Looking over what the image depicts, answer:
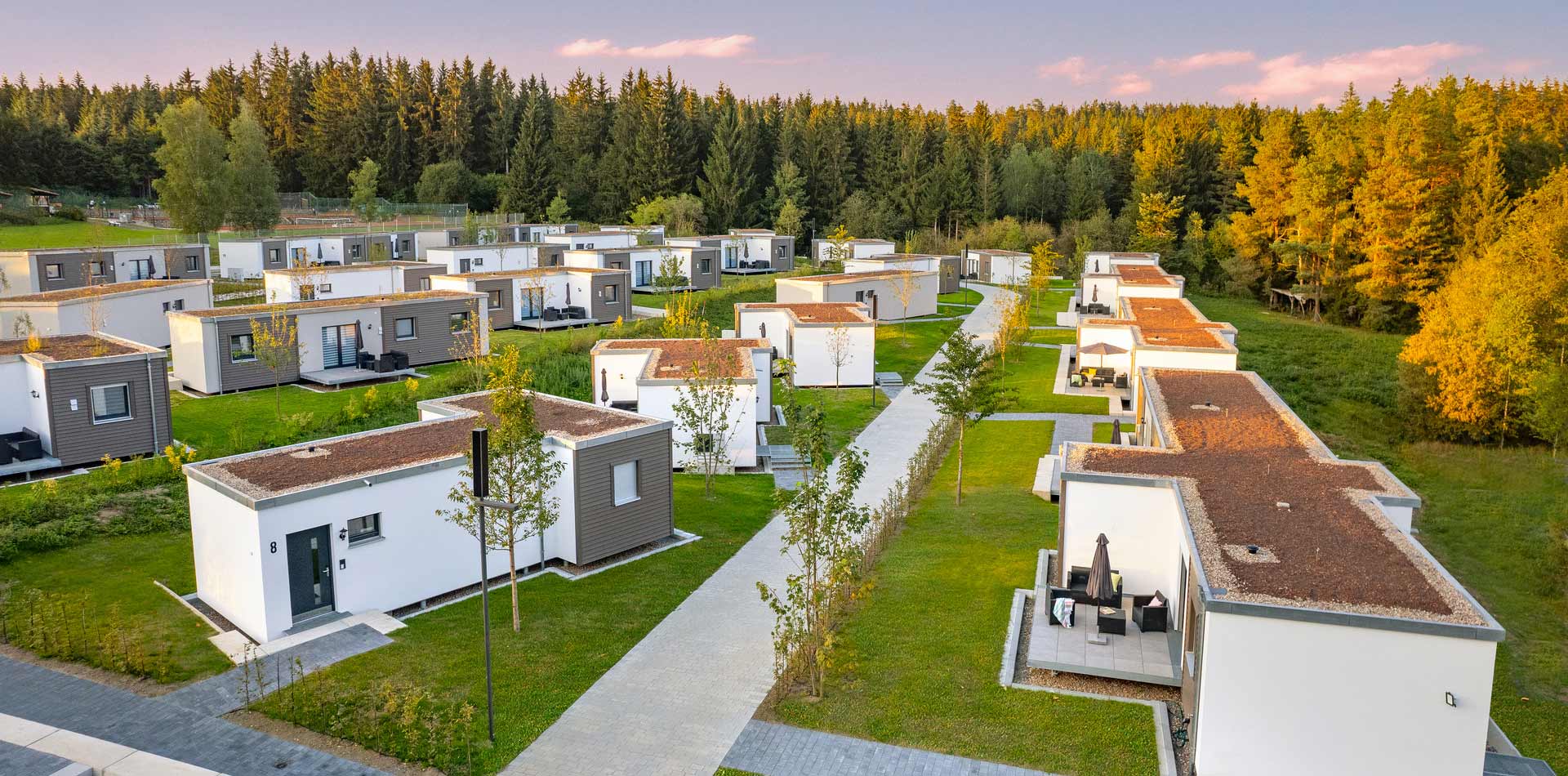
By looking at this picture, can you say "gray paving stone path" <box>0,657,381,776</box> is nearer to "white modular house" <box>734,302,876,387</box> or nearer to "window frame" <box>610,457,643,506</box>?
"window frame" <box>610,457,643,506</box>

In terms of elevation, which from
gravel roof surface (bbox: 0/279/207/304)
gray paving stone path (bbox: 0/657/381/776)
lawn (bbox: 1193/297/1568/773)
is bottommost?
lawn (bbox: 1193/297/1568/773)

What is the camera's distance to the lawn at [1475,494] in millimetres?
12250

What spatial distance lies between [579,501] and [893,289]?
31.0m

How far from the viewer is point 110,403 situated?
20.7 m

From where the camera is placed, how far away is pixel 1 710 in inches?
412

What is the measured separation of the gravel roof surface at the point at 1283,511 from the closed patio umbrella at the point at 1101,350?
11.9 metres

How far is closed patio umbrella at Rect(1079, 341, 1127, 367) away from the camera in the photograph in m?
29.8

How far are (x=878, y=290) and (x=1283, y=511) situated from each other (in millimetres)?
33087

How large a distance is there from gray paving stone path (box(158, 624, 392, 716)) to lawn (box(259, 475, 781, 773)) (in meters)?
0.26

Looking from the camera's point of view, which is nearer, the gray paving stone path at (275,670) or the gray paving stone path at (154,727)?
the gray paving stone path at (154,727)

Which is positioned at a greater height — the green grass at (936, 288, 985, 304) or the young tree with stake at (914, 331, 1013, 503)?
the young tree with stake at (914, 331, 1013, 503)

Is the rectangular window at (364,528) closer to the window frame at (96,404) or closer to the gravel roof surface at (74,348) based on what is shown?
the gravel roof surface at (74,348)

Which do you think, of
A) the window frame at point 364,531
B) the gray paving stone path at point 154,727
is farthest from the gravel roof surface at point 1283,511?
the window frame at point 364,531

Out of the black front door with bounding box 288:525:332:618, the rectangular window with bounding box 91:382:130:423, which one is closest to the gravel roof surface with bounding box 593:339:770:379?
the black front door with bounding box 288:525:332:618
